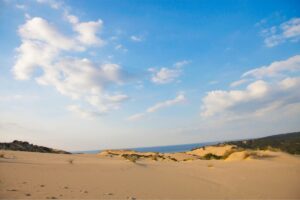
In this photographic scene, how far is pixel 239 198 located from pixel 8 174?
208 inches

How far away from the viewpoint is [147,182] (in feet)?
27.2

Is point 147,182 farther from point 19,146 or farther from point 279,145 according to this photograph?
point 279,145

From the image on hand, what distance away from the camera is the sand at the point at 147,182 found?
670cm

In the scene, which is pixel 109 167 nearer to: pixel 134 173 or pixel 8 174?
pixel 134 173

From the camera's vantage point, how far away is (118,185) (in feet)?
25.3

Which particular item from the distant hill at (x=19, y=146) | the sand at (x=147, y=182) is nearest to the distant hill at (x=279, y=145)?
the sand at (x=147, y=182)

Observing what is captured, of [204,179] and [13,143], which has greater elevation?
[13,143]

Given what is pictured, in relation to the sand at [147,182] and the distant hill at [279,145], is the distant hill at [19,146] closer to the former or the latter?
the sand at [147,182]

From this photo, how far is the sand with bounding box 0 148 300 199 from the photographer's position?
6.70m

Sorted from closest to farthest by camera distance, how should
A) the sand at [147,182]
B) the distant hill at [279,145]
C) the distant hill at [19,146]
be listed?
1. the sand at [147,182]
2. the distant hill at [19,146]
3. the distant hill at [279,145]

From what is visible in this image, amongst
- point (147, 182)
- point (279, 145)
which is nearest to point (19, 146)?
point (147, 182)

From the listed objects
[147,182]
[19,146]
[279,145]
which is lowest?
[147,182]

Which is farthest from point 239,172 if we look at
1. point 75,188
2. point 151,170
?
point 75,188

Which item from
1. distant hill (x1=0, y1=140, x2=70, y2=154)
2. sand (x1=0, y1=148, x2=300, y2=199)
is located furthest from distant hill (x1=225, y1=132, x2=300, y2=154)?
distant hill (x1=0, y1=140, x2=70, y2=154)
